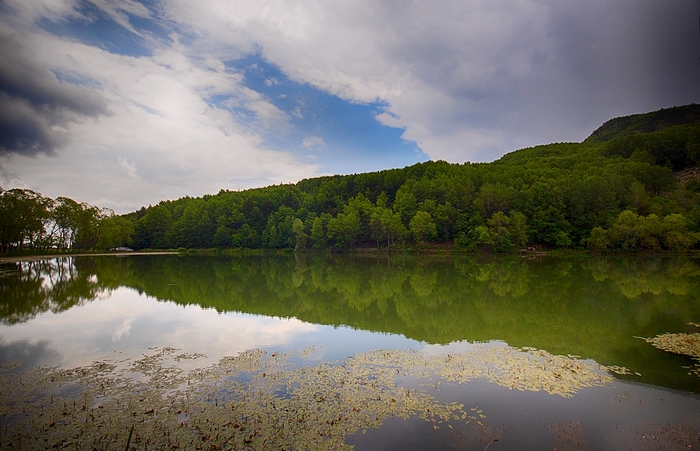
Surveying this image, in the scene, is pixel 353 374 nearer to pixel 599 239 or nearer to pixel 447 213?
pixel 599 239

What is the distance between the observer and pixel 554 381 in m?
8.40

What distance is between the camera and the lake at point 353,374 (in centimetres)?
609

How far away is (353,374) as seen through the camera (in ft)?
29.5

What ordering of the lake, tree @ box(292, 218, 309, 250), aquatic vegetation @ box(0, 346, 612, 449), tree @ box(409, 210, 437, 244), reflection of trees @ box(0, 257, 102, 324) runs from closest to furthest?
aquatic vegetation @ box(0, 346, 612, 449)
the lake
reflection of trees @ box(0, 257, 102, 324)
tree @ box(409, 210, 437, 244)
tree @ box(292, 218, 309, 250)

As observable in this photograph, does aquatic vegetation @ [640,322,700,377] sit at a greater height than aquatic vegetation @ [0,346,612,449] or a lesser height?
lesser

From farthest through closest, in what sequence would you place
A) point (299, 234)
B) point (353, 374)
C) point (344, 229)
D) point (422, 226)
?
point (299, 234), point (344, 229), point (422, 226), point (353, 374)

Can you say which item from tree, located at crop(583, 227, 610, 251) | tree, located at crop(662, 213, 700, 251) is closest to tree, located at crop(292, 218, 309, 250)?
tree, located at crop(583, 227, 610, 251)

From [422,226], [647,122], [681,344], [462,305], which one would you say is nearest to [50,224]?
[422,226]

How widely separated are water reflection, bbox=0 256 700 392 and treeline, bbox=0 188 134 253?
3317 cm

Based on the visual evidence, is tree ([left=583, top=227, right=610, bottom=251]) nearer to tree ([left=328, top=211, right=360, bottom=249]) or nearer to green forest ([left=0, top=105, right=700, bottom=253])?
green forest ([left=0, top=105, right=700, bottom=253])

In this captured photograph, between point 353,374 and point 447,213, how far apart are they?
66.3 m

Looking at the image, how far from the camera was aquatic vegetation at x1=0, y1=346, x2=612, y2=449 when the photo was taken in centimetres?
598

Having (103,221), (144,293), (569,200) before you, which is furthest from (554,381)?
(103,221)

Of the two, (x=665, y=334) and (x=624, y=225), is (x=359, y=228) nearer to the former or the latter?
(x=624, y=225)
